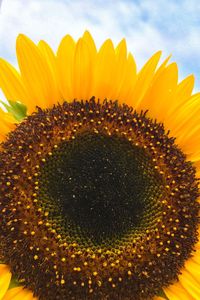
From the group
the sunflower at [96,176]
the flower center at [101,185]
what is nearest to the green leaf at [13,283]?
the sunflower at [96,176]

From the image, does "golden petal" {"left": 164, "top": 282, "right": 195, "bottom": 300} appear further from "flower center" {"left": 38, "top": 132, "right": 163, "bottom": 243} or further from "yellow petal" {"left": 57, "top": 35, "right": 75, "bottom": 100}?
"yellow petal" {"left": 57, "top": 35, "right": 75, "bottom": 100}

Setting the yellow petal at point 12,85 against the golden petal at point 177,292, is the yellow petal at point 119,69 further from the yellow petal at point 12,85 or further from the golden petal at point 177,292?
the golden petal at point 177,292

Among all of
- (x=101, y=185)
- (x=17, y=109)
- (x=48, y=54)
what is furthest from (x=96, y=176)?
(x=48, y=54)

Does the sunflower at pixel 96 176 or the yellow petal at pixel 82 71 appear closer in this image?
the sunflower at pixel 96 176

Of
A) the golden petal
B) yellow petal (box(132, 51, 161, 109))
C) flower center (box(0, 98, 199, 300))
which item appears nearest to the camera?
flower center (box(0, 98, 199, 300))

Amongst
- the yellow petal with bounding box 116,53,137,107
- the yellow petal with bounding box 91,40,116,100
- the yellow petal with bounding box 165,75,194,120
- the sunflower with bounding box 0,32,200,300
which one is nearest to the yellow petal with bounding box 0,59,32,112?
the sunflower with bounding box 0,32,200,300

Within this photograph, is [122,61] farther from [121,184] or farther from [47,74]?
[121,184]

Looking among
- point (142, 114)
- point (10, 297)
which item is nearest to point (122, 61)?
point (142, 114)
